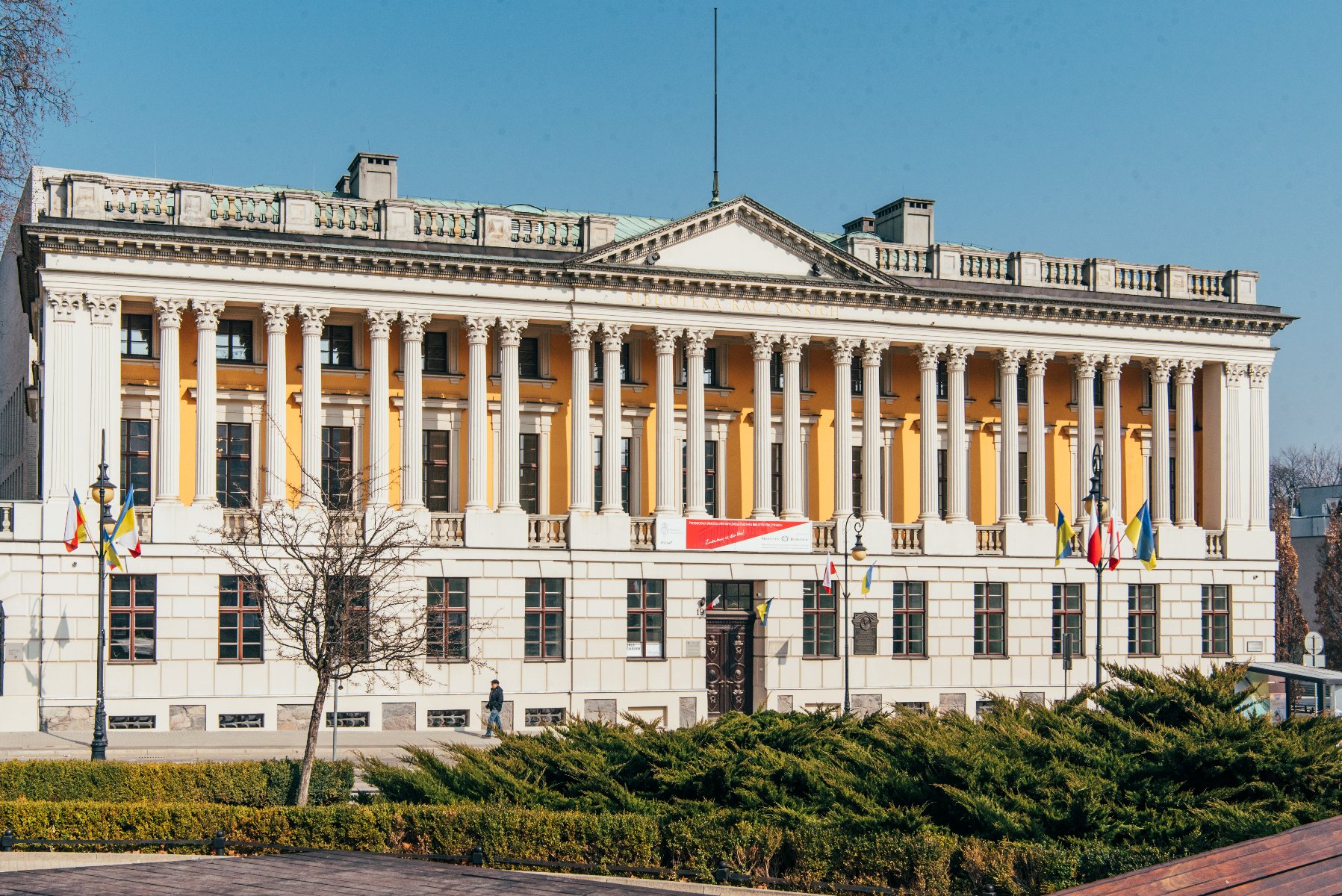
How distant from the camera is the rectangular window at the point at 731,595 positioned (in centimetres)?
5147

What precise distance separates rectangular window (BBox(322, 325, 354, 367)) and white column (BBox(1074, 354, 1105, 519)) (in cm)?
2444

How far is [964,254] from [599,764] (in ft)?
116

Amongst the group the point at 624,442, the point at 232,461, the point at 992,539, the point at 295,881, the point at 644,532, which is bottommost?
the point at 295,881

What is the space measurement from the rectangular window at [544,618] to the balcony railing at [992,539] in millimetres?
14547

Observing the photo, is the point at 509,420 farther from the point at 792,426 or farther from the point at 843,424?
the point at 843,424

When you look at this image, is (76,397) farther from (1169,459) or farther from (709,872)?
(1169,459)

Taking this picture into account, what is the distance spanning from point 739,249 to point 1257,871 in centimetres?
4067

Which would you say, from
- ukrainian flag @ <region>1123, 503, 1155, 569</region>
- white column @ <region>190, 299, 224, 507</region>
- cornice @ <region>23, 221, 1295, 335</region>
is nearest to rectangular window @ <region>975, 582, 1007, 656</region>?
ukrainian flag @ <region>1123, 503, 1155, 569</region>

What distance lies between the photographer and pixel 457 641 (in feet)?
157

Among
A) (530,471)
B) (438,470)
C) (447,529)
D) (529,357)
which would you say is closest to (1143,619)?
(530,471)

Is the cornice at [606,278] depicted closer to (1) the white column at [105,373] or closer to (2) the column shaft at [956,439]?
(1) the white column at [105,373]

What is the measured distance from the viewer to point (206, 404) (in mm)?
45594

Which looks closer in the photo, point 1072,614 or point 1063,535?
point 1063,535

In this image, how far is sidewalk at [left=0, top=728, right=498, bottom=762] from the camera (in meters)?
38.3
